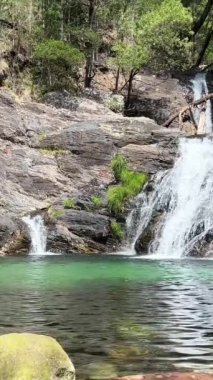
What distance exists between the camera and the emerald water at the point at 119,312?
7156 millimetres

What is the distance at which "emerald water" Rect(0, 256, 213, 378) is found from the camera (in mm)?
7156

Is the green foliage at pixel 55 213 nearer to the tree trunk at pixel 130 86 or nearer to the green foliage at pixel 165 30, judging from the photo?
the tree trunk at pixel 130 86

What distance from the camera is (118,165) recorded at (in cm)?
2994

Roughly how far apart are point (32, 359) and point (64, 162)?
25.9 m

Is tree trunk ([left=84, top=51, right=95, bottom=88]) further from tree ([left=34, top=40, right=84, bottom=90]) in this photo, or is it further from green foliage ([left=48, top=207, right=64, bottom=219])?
green foliage ([left=48, top=207, right=64, bottom=219])

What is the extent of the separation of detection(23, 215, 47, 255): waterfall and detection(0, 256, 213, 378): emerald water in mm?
7560

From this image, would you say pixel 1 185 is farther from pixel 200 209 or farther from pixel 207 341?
pixel 207 341

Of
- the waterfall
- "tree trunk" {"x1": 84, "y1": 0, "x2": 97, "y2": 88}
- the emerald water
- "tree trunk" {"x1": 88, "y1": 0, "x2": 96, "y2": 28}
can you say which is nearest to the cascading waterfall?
the waterfall

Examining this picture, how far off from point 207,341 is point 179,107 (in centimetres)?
3280

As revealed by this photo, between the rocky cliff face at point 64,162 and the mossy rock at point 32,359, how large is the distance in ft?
67.0

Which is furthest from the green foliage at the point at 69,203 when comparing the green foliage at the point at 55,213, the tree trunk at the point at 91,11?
the tree trunk at the point at 91,11

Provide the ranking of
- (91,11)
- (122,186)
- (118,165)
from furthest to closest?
(91,11), (118,165), (122,186)

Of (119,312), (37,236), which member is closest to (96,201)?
(37,236)

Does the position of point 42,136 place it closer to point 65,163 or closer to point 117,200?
point 65,163
